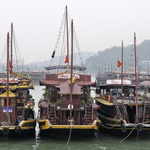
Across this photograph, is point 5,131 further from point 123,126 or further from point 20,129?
point 123,126

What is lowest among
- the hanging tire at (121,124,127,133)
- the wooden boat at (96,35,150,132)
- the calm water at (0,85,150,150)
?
the calm water at (0,85,150,150)

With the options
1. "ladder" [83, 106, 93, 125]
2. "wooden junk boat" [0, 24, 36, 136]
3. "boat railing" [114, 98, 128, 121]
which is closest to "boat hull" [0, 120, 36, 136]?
"wooden junk boat" [0, 24, 36, 136]

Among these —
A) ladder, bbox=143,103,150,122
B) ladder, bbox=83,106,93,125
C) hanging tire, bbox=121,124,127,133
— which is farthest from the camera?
ladder, bbox=143,103,150,122

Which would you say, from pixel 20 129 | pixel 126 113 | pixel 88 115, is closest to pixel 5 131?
pixel 20 129

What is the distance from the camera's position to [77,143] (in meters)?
23.5

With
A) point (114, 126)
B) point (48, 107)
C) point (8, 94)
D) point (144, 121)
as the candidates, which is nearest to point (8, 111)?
point (8, 94)

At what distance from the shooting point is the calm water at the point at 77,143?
22.8m

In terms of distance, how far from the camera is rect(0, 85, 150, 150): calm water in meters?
22.8

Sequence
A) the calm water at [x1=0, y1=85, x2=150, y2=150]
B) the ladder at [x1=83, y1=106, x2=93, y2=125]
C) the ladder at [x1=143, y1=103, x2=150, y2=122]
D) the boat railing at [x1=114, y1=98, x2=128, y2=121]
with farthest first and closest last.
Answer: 1. the ladder at [x1=143, y1=103, x2=150, y2=122]
2. the boat railing at [x1=114, y1=98, x2=128, y2=121]
3. the ladder at [x1=83, y1=106, x2=93, y2=125]
4. the calm water at [x1=0, y1=85, x2=150, y2=150]

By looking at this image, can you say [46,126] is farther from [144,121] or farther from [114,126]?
[144,121]

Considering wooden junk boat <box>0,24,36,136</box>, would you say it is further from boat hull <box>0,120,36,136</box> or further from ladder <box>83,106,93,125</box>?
ladder <box>83,106,93,125</box>

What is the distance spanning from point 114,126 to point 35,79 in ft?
400

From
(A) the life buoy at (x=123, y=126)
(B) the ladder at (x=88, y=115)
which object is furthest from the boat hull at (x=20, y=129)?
(A) the life buoy at (x=123, y=126)

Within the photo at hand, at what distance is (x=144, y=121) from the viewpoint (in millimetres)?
26750
